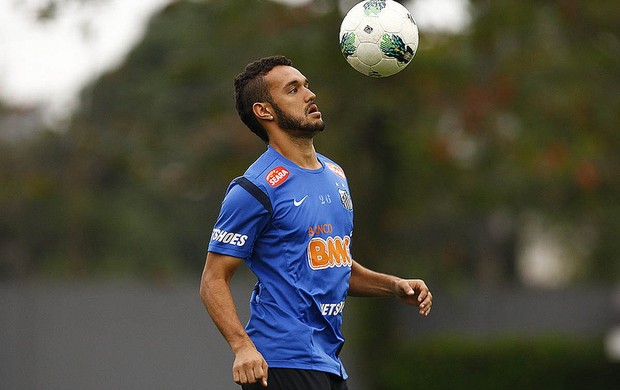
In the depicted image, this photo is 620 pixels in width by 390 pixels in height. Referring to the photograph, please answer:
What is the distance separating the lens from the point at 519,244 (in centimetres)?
3484

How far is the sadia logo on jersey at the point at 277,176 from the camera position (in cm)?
532

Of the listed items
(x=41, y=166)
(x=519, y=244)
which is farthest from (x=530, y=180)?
(x=519, y=244)

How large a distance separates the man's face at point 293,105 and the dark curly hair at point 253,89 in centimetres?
4

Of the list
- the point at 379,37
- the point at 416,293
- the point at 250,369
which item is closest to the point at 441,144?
the point at 379,37

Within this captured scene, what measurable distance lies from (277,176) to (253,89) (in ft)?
1.68

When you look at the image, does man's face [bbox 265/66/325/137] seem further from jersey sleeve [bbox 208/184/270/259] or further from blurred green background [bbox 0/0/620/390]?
blurred green background [bbox 0/0/620/390]

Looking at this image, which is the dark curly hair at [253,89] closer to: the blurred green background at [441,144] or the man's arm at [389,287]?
the man's arm at [389,287]

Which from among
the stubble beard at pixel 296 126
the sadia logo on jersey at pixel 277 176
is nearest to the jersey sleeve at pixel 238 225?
the sadia logo on jersey at pixel 277 176

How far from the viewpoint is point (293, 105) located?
548 centimetres

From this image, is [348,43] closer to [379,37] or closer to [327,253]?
[379,37]

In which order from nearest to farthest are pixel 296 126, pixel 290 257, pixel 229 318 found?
pixel 229 318 → pixel 290 257 → pixel 296 126

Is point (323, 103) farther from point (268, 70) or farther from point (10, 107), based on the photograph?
point (10, 107)

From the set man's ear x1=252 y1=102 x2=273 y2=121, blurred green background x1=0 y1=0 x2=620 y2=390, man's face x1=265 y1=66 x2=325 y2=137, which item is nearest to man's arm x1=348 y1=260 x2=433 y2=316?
man's face x1=265 y1=66 x2=325 y2=137

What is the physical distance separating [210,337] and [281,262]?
11.0 meters
